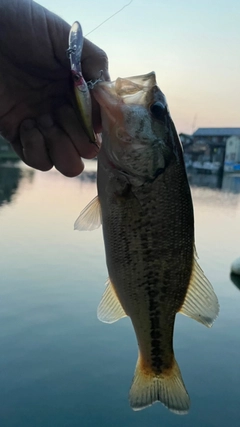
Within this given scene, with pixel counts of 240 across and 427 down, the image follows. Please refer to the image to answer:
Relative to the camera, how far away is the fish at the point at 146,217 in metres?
2.09

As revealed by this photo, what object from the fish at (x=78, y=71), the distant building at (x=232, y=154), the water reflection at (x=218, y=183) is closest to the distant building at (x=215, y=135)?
the distant building at (x=232, y=154)

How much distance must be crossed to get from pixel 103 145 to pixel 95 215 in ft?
1.18

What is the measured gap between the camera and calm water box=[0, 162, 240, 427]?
8609 mm

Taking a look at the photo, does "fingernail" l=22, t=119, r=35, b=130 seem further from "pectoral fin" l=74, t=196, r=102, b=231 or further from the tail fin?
the tail fin

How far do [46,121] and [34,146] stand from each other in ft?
0.58

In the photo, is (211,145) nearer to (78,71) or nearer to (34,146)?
(34,146)

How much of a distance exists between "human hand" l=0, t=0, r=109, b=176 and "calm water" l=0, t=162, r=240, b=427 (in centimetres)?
692

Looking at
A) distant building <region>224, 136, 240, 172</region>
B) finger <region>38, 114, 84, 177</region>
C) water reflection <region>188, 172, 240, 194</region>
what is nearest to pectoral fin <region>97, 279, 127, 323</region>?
finger <region>38, 114, 84, 177</region>

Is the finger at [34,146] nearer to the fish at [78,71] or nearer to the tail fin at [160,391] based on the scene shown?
the fish at [78,71]

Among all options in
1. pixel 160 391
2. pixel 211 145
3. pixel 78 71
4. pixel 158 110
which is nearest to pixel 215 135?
pixel 211 145

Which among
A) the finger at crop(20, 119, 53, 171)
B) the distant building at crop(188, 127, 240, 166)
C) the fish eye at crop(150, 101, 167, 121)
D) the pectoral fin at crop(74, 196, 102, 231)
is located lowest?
the distant building at crop(188, 127, 240, 166)

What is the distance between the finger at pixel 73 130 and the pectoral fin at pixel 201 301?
3.31 feet

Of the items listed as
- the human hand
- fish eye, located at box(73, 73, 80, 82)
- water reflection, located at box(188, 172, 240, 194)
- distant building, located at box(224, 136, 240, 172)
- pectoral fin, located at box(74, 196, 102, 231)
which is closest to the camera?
fish eye, located at box(73, 73, 80, 82)

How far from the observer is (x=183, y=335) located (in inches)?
459
